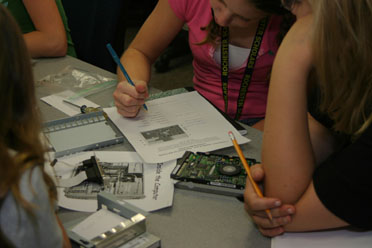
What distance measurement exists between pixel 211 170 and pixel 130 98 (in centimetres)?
33

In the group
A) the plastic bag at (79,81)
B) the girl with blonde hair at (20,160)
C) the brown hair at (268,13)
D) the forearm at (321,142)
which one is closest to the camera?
the girl with blonde hair at (20,160)

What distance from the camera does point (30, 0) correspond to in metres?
1.59

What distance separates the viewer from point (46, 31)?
162 centimetres

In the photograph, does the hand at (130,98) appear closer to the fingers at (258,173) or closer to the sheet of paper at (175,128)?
the sheet of paper at (175,128)

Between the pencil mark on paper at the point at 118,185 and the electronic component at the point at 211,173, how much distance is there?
80 mm

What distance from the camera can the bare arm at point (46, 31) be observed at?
156 centimetres

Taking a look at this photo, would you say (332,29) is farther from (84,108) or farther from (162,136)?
(84,108)

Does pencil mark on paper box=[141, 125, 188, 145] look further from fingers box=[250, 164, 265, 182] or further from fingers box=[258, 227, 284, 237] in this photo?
fingers box=[258, 227, 284, 237]

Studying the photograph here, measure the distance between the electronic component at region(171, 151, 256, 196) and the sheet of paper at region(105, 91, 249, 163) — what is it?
0.17 ft

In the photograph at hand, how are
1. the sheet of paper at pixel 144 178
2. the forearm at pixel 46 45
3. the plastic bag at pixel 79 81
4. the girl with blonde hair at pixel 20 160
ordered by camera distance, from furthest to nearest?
1. the forearm at pixel 46 45
2. the plastic bag at pixel 79 81
3. the sheet of paper at pixel 144 178
4. the girl with blonde hair at pixel 20 160

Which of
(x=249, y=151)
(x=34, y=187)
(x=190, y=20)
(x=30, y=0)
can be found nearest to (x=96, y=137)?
(x=249, y=151)

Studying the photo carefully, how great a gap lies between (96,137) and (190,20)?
60cm

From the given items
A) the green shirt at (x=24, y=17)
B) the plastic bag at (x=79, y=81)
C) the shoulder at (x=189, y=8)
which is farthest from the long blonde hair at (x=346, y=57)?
the green shirt at (x=24, y=17)

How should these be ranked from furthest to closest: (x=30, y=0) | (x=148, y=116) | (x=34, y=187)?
(x=30, y=0)
(x=148, y=116)
(x=34, y=187)
